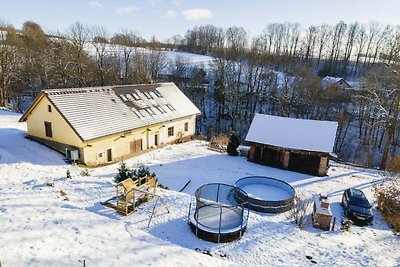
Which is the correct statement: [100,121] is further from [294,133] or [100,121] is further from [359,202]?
[359,202]

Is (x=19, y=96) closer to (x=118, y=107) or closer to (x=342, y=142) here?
(x=118, y=107)

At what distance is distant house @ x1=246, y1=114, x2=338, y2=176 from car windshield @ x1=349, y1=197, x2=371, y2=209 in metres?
5.63

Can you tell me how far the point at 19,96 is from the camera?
4588cm

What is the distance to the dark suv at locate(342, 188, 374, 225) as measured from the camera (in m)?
15.3

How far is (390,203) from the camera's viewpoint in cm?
1678

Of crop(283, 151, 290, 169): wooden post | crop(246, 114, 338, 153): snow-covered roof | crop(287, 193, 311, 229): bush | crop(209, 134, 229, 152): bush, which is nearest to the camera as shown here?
crop(287, 193, 311, 229): bush

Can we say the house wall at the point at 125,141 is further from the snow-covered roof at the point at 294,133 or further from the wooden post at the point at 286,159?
the wooden post at the point at 286,159

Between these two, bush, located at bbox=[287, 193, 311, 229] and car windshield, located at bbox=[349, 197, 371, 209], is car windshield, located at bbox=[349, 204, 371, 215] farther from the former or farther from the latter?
bush, located at bbox=[287, 193, 311, 229]

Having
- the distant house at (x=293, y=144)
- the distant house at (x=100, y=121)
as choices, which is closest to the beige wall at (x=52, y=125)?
the distant house at (x=100, y=121)

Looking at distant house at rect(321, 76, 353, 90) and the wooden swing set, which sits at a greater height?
distant house at rect(321, 76, 353, 90)

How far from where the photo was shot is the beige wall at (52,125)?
20.2 meters

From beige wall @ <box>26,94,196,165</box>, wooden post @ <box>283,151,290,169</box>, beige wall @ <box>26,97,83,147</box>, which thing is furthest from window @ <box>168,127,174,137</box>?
wooden post @ <box>283,151,290,169</box>

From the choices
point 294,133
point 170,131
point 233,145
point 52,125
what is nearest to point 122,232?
point 52,125

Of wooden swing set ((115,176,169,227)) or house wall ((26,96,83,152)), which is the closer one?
wooden swing set ((115,176,169,227))
